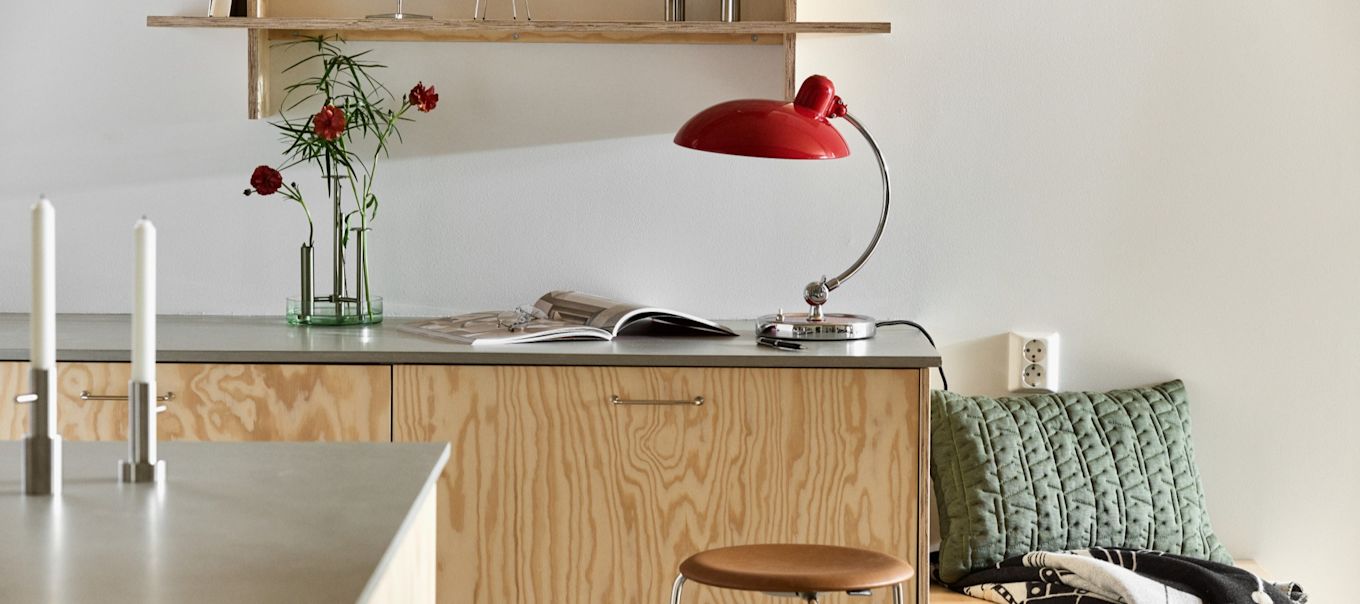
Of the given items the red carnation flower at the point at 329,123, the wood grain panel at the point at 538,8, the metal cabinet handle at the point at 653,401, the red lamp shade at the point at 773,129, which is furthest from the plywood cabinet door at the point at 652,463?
the wood grain panel at the point at 538,8

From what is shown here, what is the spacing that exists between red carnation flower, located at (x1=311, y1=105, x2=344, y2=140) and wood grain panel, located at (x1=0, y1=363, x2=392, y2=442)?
18.5 inches

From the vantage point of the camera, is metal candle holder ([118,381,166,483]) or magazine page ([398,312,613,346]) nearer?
metal candle holder ([118,381,166,483])

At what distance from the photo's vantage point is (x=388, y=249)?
2.79 metres

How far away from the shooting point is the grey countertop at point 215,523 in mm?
947

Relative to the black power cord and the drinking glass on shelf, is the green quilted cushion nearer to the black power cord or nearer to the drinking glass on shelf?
the black power cord

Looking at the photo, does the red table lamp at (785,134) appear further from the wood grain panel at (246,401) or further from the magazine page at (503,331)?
the wood grain panel at (246,401)

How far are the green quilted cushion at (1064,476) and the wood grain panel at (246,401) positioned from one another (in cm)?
104

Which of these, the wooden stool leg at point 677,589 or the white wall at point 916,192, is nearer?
the wooden stool leg at point 677,589

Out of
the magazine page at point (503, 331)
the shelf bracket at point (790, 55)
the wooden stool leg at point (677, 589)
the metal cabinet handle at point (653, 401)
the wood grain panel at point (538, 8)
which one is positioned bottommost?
the wooden stool leg at point (677, 589)

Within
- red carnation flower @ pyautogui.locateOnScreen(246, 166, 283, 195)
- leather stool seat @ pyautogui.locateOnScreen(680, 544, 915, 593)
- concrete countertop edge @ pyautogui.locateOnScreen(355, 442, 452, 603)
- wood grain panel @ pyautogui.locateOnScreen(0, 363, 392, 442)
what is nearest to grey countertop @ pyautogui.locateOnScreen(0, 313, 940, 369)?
wood grain panel @ pyautogui.locateOnScreen(0, 363, 392, 442)

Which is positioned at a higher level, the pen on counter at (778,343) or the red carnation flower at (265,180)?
the red carnation flower at (265,180)

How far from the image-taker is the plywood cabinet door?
7.36 feet

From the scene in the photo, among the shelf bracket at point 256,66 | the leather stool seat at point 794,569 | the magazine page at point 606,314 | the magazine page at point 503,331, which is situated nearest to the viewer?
the leather stool seat at point 794,569

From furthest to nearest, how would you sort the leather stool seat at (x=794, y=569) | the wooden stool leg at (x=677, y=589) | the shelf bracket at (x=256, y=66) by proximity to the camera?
the shelf bracket at (x=256, y=66), the wooden stool leg at (x=677, y=589), the leather stool seat at (x=794, y=569)
